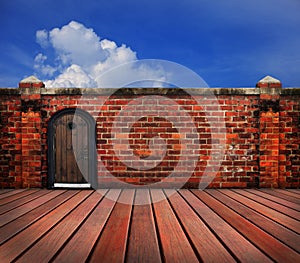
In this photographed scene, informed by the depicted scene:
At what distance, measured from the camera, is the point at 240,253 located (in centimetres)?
175

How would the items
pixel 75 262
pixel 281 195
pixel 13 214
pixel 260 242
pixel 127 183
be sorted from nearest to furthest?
pixel 75 262, pixel 260 242, pixel 13 214, pixel 281 195, pixel 127 183

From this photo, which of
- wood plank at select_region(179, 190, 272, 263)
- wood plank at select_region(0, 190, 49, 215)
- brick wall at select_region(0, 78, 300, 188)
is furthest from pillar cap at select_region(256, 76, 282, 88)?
wood plank at select_region(0, 190, 49, 215)

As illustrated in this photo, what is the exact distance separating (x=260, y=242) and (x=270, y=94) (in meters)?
3.18

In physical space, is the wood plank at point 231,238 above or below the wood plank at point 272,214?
above

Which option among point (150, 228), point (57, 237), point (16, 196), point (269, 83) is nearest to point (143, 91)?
point (269, 83)

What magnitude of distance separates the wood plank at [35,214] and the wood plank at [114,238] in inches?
33.4

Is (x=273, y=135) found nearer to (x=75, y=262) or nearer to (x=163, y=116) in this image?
(x=163, y=116)

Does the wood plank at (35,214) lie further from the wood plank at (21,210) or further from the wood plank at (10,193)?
the wood plank at (10,193)

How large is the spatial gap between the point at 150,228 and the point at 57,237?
88cm

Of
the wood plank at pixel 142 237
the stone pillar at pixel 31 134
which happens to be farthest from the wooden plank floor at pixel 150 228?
the stone pillar at pixel 31 134

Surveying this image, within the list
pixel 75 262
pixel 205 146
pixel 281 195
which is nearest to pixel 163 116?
pixel 205 146

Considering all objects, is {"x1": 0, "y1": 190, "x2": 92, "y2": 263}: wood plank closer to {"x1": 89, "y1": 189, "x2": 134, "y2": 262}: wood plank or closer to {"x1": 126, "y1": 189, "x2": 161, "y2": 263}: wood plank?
{"x1": 89, "y1": 189, "x2": 134, "y2": 262}: wood plank

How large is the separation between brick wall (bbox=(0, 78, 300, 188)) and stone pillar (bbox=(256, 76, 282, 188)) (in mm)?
18

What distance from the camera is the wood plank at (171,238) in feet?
5.60
